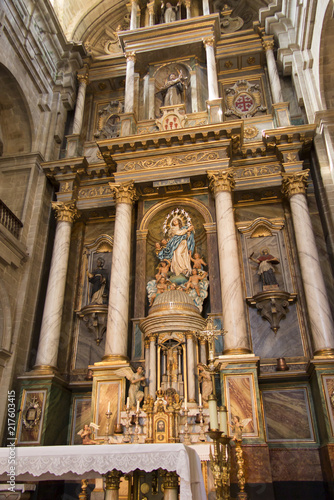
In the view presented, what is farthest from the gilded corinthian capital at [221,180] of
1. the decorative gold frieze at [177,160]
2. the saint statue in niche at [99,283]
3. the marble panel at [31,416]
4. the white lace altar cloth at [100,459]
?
the white lace altar cloth at [100,459]

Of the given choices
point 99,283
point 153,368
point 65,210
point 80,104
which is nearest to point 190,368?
point 153,368

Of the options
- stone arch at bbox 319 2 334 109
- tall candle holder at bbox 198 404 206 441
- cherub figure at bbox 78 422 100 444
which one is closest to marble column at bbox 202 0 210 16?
→ stone arch at bbox 319 2 334 109

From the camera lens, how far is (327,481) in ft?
25.8

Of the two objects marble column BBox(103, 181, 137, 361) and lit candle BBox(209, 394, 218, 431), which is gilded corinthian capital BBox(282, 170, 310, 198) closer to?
marble column BBox(103, 181, 137, 361)

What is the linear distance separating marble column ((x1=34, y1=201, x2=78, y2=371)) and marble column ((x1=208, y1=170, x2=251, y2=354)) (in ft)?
12.7

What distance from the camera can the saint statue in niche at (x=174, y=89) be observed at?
13461 mm

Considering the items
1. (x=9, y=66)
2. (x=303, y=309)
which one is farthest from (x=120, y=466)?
(x=9, y=66)

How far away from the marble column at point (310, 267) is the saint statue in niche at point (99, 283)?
4864mm

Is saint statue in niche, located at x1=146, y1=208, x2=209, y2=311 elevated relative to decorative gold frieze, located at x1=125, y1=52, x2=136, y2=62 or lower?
lower

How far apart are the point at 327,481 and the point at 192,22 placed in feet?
41.7

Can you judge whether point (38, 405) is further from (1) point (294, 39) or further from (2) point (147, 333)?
(1) point (294, 39)

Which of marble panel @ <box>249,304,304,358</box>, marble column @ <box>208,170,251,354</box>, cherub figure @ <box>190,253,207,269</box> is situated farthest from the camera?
cherub figure @ <box>190,253,207,269</box>

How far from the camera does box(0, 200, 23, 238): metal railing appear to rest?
10.2 meters

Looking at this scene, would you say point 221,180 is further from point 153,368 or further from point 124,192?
point 153,368
